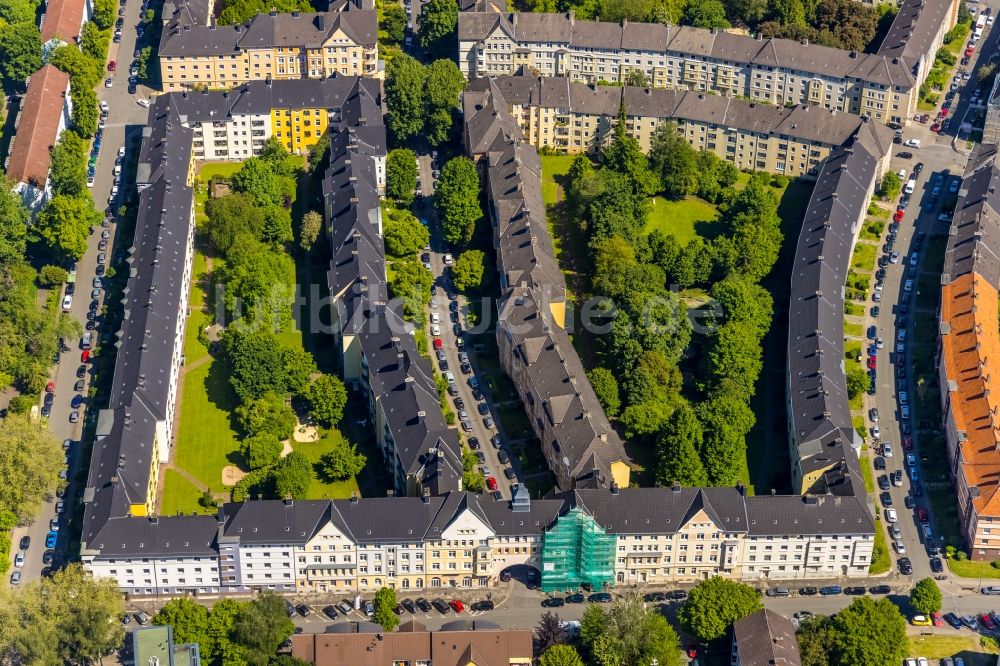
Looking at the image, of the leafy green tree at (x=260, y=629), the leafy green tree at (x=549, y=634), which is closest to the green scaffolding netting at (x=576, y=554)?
the leafy green tree at (x=549, y=634)

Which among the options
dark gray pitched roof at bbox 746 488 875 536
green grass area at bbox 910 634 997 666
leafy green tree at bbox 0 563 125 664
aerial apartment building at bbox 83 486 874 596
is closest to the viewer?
leafy green tree at bbox 0 563 125 664

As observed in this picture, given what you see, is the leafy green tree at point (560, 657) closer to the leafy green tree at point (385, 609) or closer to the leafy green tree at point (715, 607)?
the leafy green tree at point (715, 607)

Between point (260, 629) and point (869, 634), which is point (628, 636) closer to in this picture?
point (869, 634)

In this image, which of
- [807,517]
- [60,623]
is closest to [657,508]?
[807,517]

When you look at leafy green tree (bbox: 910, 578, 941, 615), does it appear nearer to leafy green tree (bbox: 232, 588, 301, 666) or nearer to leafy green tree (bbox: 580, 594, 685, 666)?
leafy green tree (bbox: 580, 594, 685, 666)

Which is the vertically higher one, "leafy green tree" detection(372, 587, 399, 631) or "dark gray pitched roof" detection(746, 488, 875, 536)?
"dark gray pitched roof" detection(746, 488, 875, 536)

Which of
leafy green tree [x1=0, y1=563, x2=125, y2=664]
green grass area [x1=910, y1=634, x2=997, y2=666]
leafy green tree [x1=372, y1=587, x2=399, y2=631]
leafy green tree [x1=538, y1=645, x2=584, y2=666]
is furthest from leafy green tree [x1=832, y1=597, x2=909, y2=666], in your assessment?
leafy green tree [x1=0, y1=563, x2=125, y2=664]
